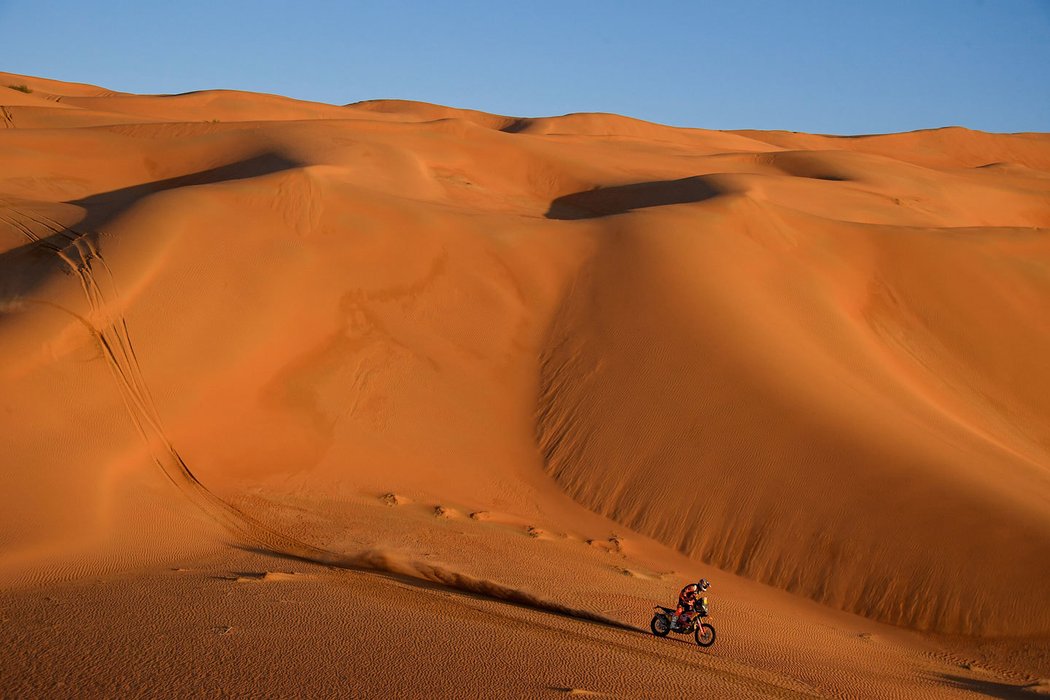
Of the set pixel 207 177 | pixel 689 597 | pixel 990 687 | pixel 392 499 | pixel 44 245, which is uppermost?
pixel 207 177

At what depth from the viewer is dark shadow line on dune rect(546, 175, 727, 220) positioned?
66.5ft

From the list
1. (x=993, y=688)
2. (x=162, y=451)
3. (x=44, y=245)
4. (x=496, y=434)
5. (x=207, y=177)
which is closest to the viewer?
(x=993, y=688)

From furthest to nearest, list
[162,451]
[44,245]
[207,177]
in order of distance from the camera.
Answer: [207,177] → [44,245] → [162,451]

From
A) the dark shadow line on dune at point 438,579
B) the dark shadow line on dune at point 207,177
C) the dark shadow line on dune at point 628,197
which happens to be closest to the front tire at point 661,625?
the dark shadow line on dune at point 438,579

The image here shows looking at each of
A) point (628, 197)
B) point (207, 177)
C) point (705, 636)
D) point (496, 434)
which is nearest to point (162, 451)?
point (496, 434)

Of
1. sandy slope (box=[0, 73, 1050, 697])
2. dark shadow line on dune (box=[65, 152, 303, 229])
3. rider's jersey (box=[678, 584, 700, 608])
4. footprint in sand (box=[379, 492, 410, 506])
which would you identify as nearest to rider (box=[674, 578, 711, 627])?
rider's jersey (box=[678, 584, 700, 608])

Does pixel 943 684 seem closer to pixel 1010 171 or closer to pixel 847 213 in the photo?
pixel 847 213

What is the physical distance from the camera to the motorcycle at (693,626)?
6.79 meters

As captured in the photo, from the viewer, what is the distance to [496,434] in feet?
39.2

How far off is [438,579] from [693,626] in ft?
6.59

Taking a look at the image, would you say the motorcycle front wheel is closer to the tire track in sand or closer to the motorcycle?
the motorcycle

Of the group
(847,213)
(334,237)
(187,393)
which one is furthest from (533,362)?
(847,213)

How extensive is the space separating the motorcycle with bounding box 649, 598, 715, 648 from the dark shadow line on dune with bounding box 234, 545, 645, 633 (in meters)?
0.19

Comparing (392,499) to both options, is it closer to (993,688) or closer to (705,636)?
(705,636)
